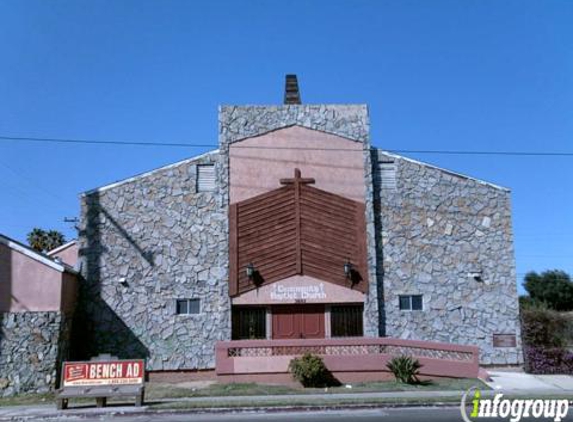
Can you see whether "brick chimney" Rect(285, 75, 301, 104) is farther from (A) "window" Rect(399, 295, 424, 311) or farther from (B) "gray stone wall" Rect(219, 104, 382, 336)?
(A) "window" Rect(399, 295, 424, 311)

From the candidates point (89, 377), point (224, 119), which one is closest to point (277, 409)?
point (89, 377)

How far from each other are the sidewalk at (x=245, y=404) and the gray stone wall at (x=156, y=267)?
5422 mm

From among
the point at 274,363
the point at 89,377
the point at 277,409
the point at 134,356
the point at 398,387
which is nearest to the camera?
the point at 277,409

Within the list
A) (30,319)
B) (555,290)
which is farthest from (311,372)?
(555,290)

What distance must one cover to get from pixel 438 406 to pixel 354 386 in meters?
4.03

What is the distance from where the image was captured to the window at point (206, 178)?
75.0 feet

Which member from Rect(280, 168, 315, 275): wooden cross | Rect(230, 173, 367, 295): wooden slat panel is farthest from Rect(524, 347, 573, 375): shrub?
Rect(280, 168, 315, 275): wooden cross

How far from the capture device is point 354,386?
59.7 feet

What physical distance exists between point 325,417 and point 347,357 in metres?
6.32

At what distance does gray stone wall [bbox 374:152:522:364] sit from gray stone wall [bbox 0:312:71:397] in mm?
11534

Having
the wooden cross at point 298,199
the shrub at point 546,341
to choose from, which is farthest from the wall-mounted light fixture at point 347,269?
the shrub at point 546,341

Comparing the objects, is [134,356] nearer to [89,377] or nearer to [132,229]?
[132,229]

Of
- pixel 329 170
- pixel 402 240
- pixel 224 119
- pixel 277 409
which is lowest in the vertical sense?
pixel 277 409

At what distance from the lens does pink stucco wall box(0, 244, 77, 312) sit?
1930 cm
